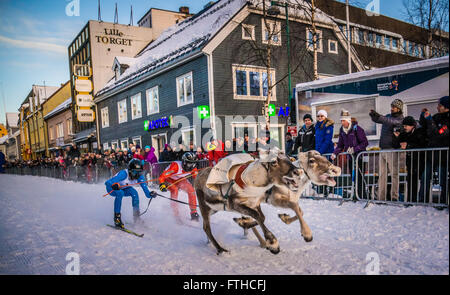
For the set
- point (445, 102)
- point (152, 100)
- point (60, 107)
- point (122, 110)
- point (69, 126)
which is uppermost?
point (60, 107)

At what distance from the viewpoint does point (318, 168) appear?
3.49 m

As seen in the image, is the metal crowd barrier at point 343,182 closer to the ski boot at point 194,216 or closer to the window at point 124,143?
the ski boot at point 194,216

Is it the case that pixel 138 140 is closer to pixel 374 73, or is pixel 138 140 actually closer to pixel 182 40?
pixel 182 40

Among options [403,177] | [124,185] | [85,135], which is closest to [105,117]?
[85,135]

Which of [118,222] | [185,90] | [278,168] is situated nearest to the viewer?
[278,168]

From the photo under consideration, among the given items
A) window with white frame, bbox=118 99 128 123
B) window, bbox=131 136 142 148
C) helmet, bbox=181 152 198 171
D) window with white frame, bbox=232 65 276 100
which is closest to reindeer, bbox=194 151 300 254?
helmet, bbox=181 152 198 171

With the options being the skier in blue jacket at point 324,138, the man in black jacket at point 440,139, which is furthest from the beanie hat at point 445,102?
the skier in blue jacket at point 324,138

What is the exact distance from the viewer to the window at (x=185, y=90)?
15.8 metres

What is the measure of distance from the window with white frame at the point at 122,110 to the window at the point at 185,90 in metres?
6.84

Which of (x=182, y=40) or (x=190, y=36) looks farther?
(x=182, y=40)

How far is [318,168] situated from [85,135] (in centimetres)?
2852

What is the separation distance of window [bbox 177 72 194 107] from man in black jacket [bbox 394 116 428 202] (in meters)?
12.0
